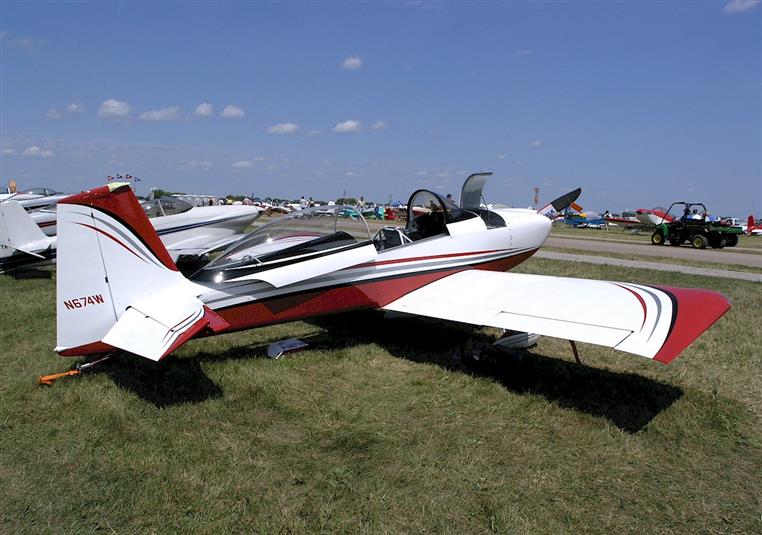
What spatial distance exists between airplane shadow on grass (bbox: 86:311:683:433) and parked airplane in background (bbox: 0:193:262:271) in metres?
6.05

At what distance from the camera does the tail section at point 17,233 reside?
34.3ft

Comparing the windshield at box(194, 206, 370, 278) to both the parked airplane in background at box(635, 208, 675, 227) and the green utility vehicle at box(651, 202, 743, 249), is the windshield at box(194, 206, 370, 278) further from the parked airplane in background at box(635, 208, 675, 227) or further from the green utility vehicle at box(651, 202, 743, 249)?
the parked airplane in background at box(635, 208, 675, 227)

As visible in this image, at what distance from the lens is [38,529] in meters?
2.81

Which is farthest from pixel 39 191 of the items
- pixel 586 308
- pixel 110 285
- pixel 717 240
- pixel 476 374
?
pixel 717 240

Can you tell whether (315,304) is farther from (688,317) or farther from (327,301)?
(688,317)

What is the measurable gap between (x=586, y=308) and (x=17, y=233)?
11284 millimetres

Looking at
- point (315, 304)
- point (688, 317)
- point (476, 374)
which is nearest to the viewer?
point (688, 317)

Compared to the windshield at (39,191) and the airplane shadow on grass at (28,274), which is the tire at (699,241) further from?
the windshield at (39,191)

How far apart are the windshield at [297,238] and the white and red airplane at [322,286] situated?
0.05ft

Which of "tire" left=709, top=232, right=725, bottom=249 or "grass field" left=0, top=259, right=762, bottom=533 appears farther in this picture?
"tire" left=709, top=232, right=725, bottom=249

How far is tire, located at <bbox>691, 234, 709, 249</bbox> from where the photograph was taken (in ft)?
73.6

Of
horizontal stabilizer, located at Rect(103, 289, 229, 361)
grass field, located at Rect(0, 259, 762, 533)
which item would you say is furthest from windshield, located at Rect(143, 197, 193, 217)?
horizontal stabilizer, located at Rect(103, 289, 229, 361)

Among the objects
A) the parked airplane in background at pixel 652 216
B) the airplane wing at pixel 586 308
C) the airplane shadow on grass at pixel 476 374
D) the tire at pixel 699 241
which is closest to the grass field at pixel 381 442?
the airplane shadow on grass at pixel 476 374

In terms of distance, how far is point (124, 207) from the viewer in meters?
4.40
